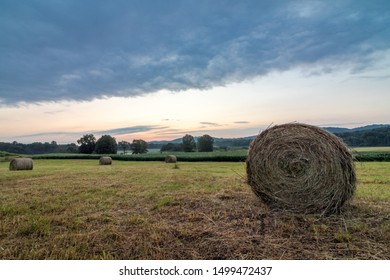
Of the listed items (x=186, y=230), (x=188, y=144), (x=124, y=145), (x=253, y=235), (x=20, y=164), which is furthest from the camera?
(x=124, y=145)

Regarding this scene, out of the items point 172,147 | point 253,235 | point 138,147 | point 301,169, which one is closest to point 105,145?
point 138,147

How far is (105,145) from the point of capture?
56750mm

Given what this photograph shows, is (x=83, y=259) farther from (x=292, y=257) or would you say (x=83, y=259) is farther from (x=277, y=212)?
(x=277, y=212)

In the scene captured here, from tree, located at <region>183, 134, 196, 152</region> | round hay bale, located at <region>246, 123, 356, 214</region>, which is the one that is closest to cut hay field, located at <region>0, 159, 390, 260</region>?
round hay bale, located at <region>246, 123, 356, 214</region>

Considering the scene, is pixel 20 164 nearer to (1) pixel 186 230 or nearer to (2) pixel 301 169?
(1) pixel 186 230

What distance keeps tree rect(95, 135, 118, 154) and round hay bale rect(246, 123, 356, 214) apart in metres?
54.4

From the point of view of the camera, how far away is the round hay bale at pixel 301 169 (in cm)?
497

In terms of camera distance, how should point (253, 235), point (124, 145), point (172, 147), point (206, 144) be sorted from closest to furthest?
point (253, 235) < point (206, 144) < point (172, 147) < point (124, 145)

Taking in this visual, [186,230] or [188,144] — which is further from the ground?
[188,144]

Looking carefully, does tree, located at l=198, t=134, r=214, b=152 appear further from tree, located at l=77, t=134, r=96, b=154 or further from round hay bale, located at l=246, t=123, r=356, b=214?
tree, located at l=77, t=134, r=96, b=154

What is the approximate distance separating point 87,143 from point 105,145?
4.45 m

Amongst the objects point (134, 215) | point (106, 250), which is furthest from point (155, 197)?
point (106, 250)

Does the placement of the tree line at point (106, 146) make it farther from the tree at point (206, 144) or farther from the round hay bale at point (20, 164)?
the round hay bale at point (20, 164)

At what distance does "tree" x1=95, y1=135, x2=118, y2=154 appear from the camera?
56.5 m
